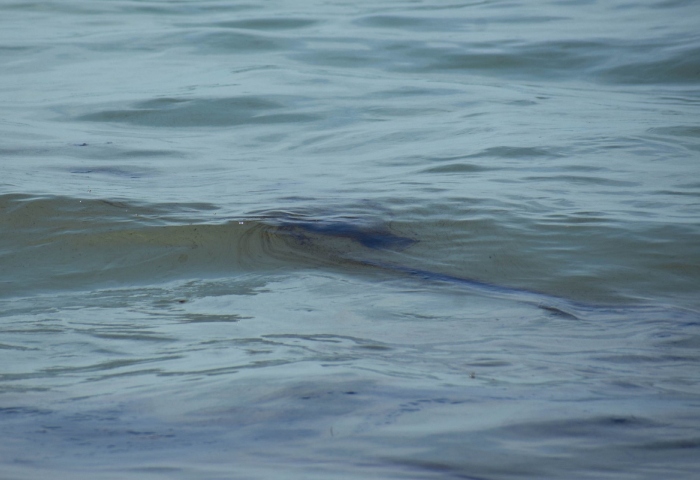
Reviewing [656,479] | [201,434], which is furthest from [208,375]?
[656,479]

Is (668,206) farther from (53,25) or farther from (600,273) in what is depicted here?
(53,25)

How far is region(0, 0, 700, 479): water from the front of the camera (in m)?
2.05

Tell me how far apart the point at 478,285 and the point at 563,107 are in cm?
374

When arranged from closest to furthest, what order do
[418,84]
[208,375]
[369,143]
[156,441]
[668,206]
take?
1. [156,441]
2. [208,375]
3. [668,206]
4. [369,143]
5. [418,84]

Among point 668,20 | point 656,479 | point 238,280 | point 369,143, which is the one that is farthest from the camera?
point 668,20

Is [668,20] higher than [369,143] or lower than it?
higher

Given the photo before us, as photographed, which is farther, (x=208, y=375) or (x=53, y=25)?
(x=53, y=25)

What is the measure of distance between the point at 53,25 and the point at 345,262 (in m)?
8.09

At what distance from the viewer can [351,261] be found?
152 inches

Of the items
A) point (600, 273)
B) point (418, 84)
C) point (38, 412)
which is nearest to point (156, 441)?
point (38, 412)

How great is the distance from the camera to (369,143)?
6.15 meters

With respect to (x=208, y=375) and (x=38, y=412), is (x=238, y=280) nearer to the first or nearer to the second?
(x=208, y=375)

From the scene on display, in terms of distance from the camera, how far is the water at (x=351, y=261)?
205cm

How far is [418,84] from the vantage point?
7969 mm
